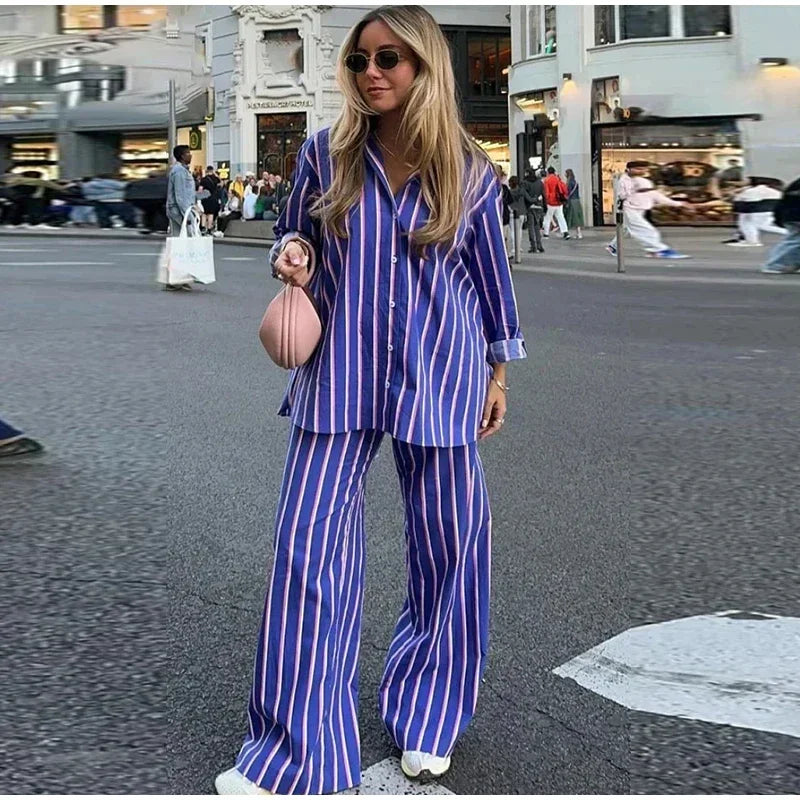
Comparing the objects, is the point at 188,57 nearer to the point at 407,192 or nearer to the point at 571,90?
the point at 571,90

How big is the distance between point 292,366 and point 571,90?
1277 inches

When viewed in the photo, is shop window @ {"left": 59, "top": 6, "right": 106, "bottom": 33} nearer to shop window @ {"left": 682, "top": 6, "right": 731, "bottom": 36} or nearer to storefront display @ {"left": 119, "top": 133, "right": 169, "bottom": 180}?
storefront display @ {"left": 119, "top": 133, "right": 169, "bottom": 180}

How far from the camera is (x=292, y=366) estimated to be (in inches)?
101

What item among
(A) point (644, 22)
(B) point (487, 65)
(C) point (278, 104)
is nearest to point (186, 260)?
(A) point (644, 22)

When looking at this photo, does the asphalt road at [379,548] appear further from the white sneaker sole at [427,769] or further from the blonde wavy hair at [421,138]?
the blonde wavy hair at [421,138]

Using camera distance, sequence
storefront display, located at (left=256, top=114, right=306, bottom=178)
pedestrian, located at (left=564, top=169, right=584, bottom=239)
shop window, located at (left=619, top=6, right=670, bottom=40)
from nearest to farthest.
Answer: pedestrian, located at (left=564, top=169, right=584, bottom=239), shop window, located at (left=619, top=6, right=670, bottom=40), storefront display, located at (left=256, top=114, right=306, bottom=178)

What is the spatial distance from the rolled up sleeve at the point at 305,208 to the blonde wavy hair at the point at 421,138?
45mm

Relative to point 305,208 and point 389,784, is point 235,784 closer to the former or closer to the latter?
point 389,784

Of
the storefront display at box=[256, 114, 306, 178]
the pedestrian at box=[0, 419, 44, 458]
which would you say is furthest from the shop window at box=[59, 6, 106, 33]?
the storefront display at box=[256, 114, 306, 178]

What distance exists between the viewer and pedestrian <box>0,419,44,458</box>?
19.4 feet

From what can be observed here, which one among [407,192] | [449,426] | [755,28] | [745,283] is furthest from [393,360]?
[755,28]

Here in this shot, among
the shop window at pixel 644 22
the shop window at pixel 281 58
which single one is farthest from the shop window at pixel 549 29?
the shop window at pixel 281 58

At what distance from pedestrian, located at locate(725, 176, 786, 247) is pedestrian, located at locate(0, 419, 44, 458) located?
53.2 ft

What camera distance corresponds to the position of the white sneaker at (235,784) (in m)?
2.58
